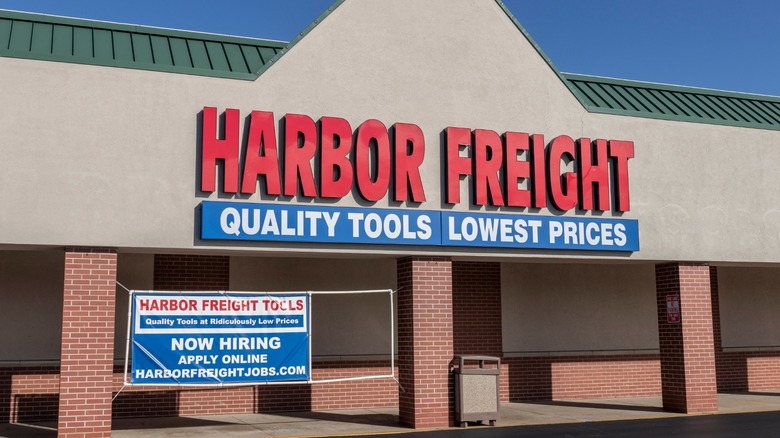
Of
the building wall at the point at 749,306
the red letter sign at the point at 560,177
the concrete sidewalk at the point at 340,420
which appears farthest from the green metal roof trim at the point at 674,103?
the concrete sidewalk at the point at 340,420

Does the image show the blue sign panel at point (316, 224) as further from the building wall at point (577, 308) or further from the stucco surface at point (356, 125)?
the building wall at point (577, 308)

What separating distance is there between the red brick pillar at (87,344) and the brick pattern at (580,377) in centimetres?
1040

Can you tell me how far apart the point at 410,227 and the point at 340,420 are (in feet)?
14.3

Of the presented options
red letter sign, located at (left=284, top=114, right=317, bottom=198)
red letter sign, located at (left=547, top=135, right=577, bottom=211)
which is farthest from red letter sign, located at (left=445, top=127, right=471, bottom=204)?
red letter sign, located at (left=284, top=114, right=317, bottom=198)

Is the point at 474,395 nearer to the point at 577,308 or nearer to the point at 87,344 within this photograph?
the point at 577,308

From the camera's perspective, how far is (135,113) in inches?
584

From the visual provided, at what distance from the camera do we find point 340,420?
17.6 meters

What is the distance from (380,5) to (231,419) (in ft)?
29.2

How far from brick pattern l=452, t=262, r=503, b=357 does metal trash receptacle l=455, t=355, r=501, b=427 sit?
163 inches

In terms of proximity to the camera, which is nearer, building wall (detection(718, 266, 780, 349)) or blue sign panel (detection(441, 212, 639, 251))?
blue sign panel (detection(441, 212, 639, 251))

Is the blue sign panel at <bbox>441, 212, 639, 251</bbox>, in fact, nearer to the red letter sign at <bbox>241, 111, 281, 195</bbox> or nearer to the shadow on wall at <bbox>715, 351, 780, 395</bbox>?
the red letter sign at <bbox>241, 111, 281, 195</bbox>

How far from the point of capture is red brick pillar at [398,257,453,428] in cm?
1645

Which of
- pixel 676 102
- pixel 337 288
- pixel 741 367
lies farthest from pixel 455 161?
pixel 741 367

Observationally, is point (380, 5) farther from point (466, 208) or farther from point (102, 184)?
point (102, 184)
